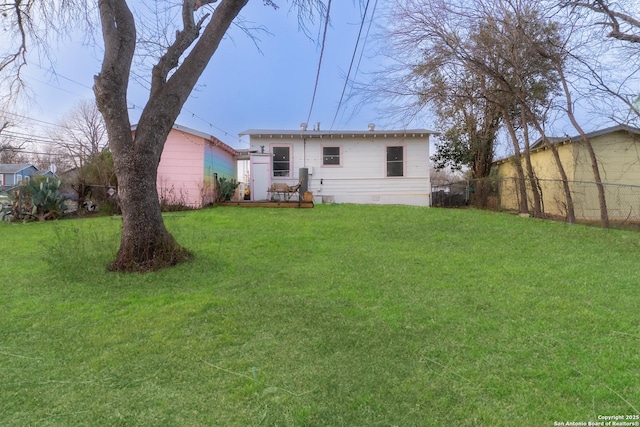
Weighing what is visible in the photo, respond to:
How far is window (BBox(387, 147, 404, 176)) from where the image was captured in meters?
15.3

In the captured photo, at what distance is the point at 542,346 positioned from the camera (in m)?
2.74

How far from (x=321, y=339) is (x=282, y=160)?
1287cm

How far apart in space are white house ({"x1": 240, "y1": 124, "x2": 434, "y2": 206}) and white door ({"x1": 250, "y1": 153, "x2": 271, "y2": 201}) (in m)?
0.28

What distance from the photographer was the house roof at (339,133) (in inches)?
585

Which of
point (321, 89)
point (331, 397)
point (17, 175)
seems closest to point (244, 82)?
point (321, 89)

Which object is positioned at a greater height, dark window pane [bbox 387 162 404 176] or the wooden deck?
dark window pane [bbox 387 162 404 176]

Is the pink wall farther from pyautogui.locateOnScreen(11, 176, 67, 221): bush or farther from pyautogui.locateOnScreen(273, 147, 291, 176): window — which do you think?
pyautogui.locateOnScreen(273, 147, 291, 176): window

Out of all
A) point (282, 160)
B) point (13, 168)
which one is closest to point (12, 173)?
point (13, 168)

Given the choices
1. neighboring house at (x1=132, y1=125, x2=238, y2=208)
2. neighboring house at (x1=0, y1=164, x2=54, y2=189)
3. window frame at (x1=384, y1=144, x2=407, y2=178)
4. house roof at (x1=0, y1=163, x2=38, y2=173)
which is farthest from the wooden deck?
house roof at (x1=0, y1=163, x2=38, y2=173)

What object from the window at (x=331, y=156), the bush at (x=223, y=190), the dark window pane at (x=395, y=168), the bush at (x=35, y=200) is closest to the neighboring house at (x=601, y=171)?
the dark window pane at (x=395, y=168)

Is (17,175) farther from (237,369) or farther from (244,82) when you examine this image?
(237,369)

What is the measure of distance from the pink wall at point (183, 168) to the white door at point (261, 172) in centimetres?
245

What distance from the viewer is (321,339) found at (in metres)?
2.93

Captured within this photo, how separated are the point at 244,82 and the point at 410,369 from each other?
405 inches
